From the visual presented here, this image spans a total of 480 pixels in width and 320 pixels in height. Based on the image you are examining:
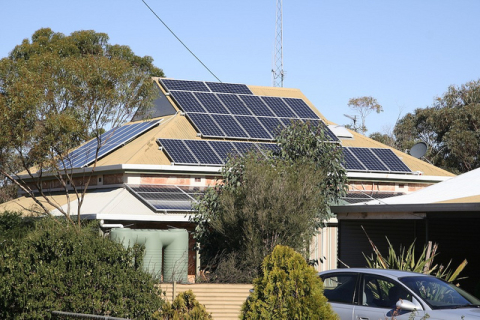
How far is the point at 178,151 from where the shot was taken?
25.3 meters

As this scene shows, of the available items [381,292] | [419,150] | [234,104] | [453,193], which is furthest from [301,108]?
[381,292]

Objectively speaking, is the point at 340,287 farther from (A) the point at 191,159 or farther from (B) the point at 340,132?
(B) the point at 340,132

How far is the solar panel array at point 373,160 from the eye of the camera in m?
27.3

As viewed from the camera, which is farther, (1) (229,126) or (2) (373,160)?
(2) (373,160)

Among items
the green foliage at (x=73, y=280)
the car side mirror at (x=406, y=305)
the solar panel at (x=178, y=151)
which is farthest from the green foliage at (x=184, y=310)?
the solar panel at (x=178, y=151)

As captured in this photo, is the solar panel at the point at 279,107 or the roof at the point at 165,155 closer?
the roof at the point at 165,155

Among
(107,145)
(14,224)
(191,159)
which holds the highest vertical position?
(107,145)

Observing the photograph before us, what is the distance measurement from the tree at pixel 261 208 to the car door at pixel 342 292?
5.66 metres

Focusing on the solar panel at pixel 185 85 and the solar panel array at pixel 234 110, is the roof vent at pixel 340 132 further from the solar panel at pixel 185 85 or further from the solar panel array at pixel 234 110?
the solar panel at pixel 185 85

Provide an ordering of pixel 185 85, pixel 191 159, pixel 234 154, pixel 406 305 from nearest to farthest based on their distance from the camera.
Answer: pixel 406 305 → pixel 191 159 → pixel 234 154 → pixel 185 85

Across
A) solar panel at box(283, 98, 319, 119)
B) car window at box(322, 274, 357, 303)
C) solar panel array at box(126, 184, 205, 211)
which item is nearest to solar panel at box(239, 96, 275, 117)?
solar panel at box(283, 98, 319, 119)

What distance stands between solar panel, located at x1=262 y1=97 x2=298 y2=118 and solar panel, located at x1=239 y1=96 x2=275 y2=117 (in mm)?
272

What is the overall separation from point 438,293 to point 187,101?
788 inches

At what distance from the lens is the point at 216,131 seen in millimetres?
27250
